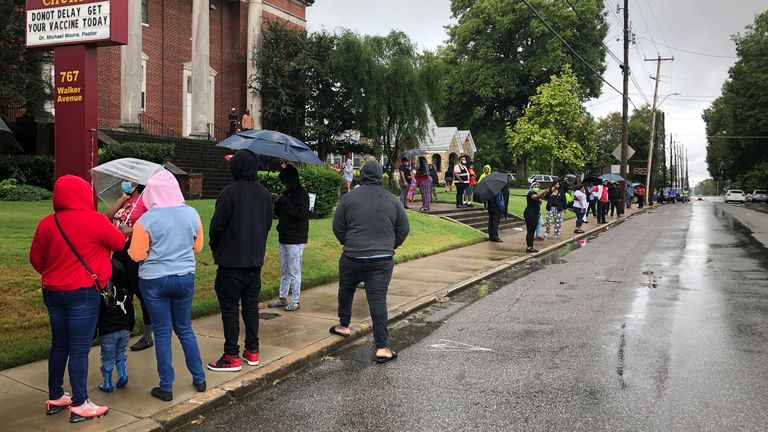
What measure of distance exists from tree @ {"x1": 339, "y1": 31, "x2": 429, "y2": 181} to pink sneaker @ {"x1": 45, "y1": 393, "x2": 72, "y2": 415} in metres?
21.3

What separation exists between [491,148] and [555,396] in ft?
192

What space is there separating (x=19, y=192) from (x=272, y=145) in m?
9.88

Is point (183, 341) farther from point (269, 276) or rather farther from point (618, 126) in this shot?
point (618, 126)

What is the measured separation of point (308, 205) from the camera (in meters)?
7.83

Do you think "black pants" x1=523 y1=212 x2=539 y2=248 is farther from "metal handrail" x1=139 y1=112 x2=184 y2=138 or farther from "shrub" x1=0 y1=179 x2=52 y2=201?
"metal handrail" x1=139 y1=112 x2=184 y2=138

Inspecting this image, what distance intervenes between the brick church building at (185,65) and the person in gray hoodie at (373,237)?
713 inches

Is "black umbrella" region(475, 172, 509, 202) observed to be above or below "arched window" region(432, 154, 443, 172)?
below

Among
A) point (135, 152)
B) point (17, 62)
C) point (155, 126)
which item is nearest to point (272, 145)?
point (135, 152)

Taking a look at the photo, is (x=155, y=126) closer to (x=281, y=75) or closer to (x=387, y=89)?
(x=281, y=75)

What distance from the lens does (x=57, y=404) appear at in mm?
4406

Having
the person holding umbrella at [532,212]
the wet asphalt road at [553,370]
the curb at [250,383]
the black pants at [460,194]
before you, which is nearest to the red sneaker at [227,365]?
the curb at [250,383]

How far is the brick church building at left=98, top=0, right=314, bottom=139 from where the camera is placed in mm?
22375

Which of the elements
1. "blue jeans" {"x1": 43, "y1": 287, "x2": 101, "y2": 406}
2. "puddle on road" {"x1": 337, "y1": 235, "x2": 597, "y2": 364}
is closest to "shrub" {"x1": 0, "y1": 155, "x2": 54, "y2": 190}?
"puddle on road" {"x1": 337, "y1": 235, "x2": 597, "y2": 364}

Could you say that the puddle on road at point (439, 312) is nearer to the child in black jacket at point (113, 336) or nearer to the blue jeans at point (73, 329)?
the child in black jacket at point (113, 336)
